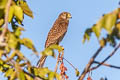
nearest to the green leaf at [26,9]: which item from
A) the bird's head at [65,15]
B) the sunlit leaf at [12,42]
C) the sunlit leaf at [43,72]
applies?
the sunlit leaf at [43,72]

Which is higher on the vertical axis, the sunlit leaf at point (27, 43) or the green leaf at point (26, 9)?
the green leaf at point (26, 9)

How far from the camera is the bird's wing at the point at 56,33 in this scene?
1045 centimetres

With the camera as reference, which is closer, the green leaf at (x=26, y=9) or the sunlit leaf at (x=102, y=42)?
the sunlit leaf at (x=102, y=42)

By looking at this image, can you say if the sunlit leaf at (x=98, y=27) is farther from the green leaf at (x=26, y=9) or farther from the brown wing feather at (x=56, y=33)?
the brown wing feather at (x=56, y=33)

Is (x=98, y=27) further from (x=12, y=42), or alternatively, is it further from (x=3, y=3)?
(x=3, y=3)

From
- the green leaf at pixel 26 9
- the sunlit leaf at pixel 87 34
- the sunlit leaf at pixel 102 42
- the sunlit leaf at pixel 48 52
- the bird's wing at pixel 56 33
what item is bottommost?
the bird's wing at pixel 56 33

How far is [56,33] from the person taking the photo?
34.9 feet

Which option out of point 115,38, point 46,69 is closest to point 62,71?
point 46,69

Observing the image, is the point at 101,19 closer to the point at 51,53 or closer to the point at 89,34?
the point at 89,34

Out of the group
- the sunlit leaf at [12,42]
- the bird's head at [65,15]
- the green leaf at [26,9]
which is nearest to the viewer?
the sunlit leaf at [12,42]

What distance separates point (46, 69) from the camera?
139 inches

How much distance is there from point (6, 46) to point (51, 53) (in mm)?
500

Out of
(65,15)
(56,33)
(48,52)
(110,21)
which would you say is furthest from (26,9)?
(65,15)

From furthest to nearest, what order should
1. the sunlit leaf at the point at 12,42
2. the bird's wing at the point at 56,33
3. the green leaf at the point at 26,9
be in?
the bird's wing at the point at 56,33
the green leaf at the point at 26,9
the sunlit leaf at the point at 12,42
